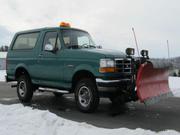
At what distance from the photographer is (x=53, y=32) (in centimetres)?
939

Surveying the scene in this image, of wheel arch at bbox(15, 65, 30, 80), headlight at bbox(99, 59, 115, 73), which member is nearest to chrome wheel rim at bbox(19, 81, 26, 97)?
wheel arch at bbox(15, 65, 30, 80)

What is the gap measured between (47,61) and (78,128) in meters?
3.77

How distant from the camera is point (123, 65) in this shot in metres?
8.17

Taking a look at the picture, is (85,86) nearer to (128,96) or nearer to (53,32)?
(128,96)

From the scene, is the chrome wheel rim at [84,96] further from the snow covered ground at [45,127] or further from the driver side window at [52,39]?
the snow covered ground at [45,127]

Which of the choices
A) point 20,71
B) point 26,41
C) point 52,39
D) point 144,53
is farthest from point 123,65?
point 20,71

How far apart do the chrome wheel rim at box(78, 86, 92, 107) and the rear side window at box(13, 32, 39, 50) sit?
2.56 metres

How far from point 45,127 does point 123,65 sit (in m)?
3.04

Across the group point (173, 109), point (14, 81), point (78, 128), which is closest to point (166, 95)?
point (173, 109)

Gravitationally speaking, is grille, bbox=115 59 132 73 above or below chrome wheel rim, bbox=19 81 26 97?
above

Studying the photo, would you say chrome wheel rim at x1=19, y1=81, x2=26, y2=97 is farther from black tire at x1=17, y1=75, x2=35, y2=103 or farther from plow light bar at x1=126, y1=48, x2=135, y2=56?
plow light bar at x1=126, y1=48, x2=135, y2=56

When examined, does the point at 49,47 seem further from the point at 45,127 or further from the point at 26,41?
the point at 45,127

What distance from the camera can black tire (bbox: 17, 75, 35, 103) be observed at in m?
10.1

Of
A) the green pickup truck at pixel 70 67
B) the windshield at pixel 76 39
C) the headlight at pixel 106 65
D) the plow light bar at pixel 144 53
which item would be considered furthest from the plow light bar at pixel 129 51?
the windshield at pixel 76 39
